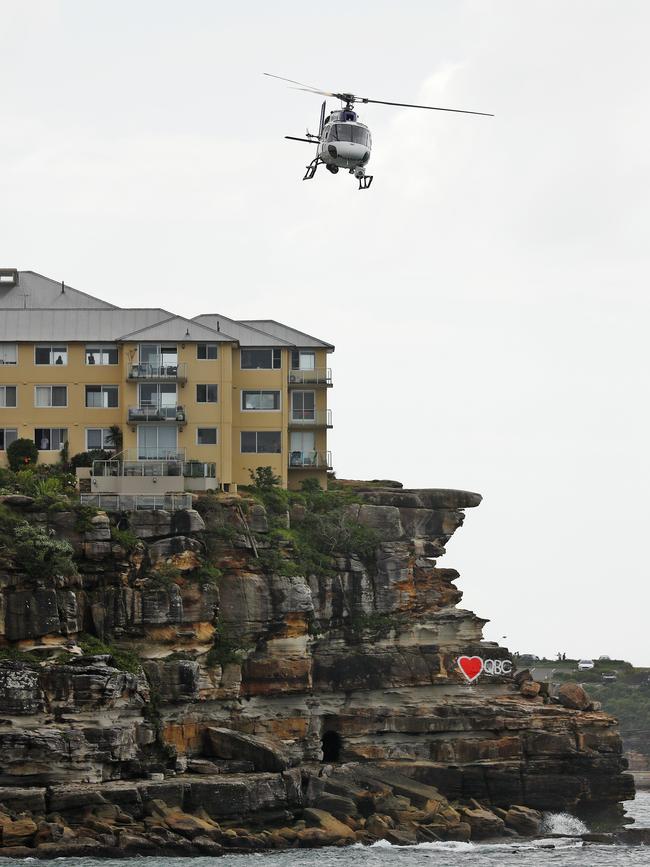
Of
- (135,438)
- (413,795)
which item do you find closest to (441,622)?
(413,795)

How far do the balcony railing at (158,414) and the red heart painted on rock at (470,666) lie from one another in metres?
23.3

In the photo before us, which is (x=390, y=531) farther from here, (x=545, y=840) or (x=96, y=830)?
(x=96, y=830)

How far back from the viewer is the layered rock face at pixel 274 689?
97250 mm

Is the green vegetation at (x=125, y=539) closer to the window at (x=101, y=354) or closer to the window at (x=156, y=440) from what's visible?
the window at (x=156, y=440)

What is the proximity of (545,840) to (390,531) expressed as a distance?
77.8ft

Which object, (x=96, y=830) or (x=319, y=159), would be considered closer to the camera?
(x=96, y=830)

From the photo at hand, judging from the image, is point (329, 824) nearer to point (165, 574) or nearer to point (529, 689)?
point (165, 574)

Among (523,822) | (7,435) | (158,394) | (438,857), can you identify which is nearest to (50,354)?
(7,435)

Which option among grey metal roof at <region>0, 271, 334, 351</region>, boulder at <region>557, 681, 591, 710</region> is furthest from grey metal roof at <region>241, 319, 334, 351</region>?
boulder at <region>557, 681, 591, 710</region>

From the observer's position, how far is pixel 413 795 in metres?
108

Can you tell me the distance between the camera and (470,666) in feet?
384

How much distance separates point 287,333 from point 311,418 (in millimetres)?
6209

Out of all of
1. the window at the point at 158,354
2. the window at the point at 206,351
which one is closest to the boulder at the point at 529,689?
the window at the point at 206,351

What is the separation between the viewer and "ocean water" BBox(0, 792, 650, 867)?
300ft
